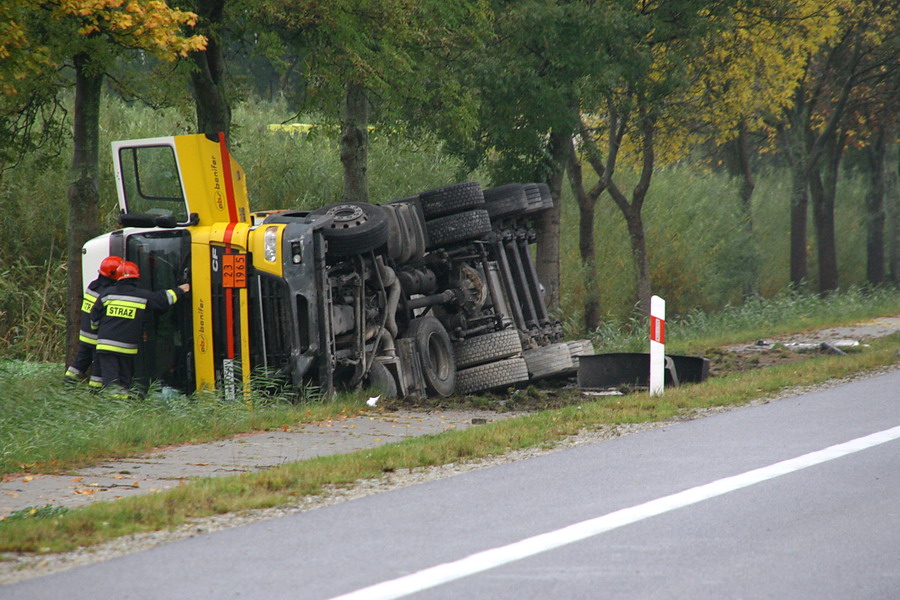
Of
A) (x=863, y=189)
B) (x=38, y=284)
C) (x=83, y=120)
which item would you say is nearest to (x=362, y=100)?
(x=83, y=120)

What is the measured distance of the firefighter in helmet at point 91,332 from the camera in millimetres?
11906

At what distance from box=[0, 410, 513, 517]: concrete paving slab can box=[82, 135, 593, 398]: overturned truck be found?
4.44 feet

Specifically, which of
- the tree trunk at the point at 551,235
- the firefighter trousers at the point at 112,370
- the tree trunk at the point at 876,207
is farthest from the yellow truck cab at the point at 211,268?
the tree trunk at the point at 876,207

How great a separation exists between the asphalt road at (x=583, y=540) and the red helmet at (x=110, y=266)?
228 inches

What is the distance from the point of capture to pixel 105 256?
12289mm

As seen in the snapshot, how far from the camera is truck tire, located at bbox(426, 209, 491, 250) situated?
547 inches

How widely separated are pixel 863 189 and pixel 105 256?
→ 122 ft

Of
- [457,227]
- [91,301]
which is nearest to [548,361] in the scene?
[457,227]

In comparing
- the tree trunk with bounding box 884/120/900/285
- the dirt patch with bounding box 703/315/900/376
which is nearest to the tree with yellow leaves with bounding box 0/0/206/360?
the dirt patch with bounding box 703/315/900/376

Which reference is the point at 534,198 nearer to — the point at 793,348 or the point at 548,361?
the point at 548,361

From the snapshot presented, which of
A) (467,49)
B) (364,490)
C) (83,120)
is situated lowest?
(364,490)

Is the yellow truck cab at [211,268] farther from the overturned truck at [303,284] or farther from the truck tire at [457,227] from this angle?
the truck tire at [457,227]

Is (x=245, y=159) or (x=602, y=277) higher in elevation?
(x=245, y=159)

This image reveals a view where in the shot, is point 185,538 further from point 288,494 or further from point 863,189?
point 863,189
